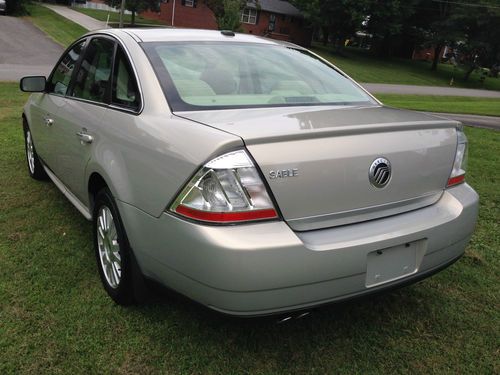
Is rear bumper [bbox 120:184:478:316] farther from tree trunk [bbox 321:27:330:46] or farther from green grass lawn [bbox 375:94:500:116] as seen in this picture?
tree trunk [bbox 321:27:330:46]

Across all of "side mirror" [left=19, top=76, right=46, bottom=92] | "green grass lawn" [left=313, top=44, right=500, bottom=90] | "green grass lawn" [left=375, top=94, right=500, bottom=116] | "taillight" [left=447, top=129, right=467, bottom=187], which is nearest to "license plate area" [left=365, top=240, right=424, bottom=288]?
"taillight" [left=447, top=129, right=467, bottom=187]

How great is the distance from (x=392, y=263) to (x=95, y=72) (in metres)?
2.35

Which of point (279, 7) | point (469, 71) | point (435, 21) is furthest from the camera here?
point (279, 7)

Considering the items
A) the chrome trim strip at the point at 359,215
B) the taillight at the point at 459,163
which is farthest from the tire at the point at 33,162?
the taillight at the point at 459,163

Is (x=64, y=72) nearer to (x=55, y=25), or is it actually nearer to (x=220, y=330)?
(x=220, y=330)

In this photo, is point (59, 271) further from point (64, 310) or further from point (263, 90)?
point (263, 90)

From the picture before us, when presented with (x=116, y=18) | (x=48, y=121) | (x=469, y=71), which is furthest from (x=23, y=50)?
(x=469, y=71)

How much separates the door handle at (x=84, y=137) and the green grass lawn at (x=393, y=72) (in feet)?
92.2

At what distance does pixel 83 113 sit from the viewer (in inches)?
126

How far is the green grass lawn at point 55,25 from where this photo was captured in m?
26.9

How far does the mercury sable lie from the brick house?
3908 cm

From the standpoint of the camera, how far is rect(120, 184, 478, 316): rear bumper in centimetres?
197

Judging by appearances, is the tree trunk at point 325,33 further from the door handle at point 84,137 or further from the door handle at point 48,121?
the door handle at point 84,137

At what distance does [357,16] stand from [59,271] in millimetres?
39712
